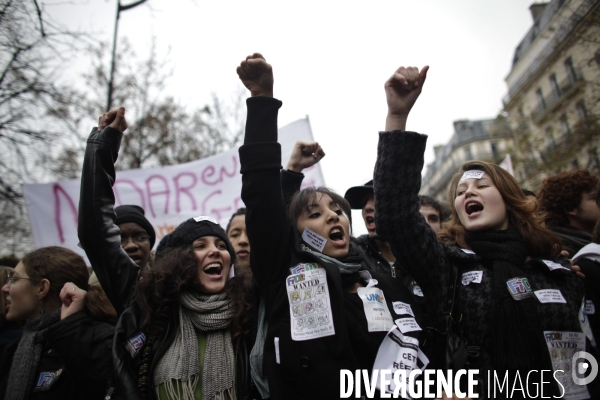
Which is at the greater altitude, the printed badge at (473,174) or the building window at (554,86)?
the building window at (554,86)

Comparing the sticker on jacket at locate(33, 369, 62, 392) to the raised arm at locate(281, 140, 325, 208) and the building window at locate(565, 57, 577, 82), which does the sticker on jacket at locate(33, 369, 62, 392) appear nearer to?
the raised arm at locate(281, 140, 325, 208)

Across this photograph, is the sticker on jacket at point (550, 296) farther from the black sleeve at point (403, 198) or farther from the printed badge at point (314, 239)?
the printed badge at point (314, 239)

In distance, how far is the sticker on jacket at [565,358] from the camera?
62.8 inches

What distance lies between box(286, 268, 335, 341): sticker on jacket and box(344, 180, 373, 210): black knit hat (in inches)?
71.7

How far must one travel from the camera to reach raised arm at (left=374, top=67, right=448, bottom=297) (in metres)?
1.70

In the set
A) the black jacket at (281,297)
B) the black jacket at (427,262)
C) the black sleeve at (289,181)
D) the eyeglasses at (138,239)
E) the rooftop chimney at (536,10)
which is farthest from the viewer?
the rooftop chimney at (536,10)

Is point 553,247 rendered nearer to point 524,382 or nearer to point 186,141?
point 524,382

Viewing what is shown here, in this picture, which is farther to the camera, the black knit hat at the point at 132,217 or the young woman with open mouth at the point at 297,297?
the black knit hat at the point at 132,217

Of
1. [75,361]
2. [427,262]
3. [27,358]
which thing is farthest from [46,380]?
[427,262]

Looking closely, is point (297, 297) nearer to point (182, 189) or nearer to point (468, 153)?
point (182, 189)

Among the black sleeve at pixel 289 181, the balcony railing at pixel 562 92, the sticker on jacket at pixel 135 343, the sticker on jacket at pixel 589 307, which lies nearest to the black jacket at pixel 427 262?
the sticker on jacket at pixel 589 307

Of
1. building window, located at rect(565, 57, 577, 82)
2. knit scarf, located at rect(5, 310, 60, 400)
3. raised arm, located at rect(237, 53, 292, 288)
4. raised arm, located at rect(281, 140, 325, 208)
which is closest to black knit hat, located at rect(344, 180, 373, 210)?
raised arm, located at rect(281, 140, 325, 208)

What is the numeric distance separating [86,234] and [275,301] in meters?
1.01

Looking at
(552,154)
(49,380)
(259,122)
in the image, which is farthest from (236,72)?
(552,154)
